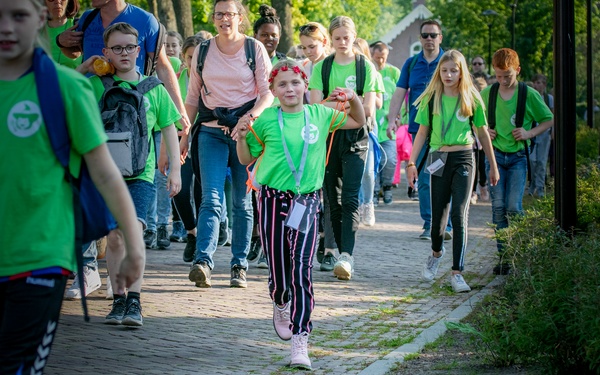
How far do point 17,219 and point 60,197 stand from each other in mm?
171

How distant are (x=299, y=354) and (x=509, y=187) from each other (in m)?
4.71

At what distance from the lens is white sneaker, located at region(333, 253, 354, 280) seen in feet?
33.7

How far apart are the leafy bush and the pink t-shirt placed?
10.4 ft

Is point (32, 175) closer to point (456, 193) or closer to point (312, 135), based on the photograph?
point (312, 135)

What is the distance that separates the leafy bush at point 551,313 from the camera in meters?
5.59

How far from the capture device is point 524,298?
6.38m

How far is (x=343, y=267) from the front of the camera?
10.2 m

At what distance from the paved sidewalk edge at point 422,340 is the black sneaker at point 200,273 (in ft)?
6.76

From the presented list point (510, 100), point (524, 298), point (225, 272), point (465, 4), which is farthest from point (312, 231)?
point (465, 4)

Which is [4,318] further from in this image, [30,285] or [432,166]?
[432,166]

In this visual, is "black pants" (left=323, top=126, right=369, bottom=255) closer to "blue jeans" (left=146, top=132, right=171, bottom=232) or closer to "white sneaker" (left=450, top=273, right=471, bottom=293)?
"white sneaker" (left=450, top=273, right=471, bottom=293)

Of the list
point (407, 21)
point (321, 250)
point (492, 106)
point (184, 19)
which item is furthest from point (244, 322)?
point (407, 21)

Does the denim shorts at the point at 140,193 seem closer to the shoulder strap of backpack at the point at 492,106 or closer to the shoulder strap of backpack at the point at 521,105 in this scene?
the shoulder strap of backpack at the point at 492,106

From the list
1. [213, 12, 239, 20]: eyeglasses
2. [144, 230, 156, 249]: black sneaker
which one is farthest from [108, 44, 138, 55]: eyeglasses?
[144, 230, 156, 249]: black sneaker
